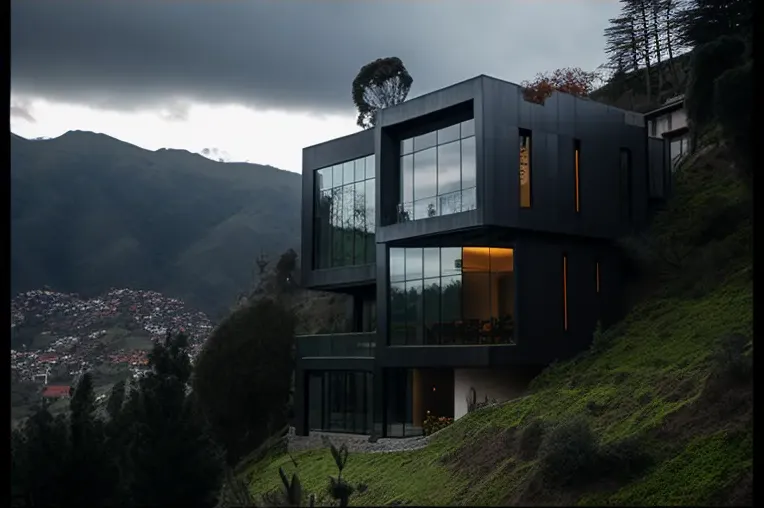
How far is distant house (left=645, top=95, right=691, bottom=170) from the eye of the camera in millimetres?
29125

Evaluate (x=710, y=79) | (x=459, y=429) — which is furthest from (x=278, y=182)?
(x=710, y=79)

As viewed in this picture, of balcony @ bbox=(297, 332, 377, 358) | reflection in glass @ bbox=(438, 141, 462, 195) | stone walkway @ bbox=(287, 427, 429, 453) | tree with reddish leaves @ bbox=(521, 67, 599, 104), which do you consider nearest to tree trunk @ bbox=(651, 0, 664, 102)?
tree with reddish leaves @ bbox=(521, 67, 599, 104)

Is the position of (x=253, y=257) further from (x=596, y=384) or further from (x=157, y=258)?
(x=596, y=384)

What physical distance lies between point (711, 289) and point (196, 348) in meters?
15.3

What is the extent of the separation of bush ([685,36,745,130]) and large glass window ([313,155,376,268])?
12872 millimetres

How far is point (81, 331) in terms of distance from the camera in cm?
1399

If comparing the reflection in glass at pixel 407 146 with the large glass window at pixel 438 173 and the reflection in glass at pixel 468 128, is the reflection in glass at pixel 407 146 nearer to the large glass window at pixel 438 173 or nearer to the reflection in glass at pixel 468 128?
the large glass window at pixel 438 173

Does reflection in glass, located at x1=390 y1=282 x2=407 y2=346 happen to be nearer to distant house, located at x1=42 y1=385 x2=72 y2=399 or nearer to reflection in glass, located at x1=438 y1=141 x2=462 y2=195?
reflection in glass, located at x1=438 y1=141 x2=462 y2=195

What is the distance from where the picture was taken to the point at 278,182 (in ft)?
111

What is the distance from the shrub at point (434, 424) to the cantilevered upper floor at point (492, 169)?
13.1ft

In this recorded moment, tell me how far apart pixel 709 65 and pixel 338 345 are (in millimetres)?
15327

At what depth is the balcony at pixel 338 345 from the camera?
1010 inches

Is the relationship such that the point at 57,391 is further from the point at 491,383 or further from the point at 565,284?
the point at 565,284

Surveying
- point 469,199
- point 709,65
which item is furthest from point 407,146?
point 709,65
